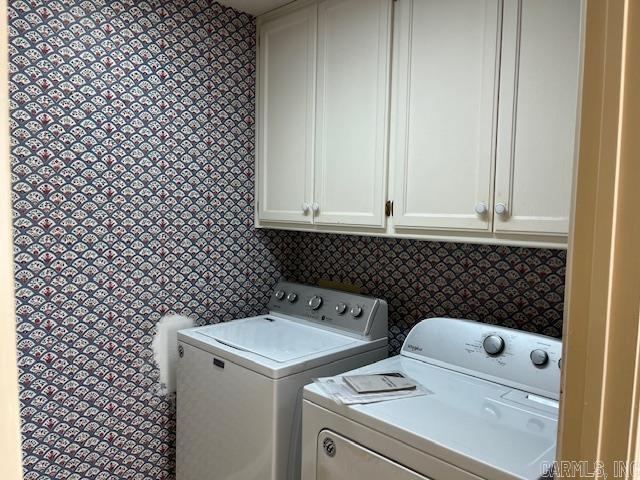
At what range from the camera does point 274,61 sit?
84.1 inches

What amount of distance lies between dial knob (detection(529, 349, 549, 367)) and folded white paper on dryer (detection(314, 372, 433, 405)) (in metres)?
0.34

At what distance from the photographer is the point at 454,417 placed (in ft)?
4.17

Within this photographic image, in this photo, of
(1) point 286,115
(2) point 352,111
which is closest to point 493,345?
(2) point 352,111

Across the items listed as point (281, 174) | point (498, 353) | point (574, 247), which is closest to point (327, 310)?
point (281, 174)

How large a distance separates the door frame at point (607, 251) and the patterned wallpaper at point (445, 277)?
1088mm

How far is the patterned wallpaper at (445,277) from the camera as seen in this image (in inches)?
65.0

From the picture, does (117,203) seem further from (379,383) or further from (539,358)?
(539,358)

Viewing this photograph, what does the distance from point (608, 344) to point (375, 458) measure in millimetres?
828

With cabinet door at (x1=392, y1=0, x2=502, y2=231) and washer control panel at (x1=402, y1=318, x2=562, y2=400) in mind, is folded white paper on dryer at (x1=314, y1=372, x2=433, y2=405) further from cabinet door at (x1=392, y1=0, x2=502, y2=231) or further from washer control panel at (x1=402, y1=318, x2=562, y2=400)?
cabinet door at (x1=392, y1=0, x2=502, y2=231)

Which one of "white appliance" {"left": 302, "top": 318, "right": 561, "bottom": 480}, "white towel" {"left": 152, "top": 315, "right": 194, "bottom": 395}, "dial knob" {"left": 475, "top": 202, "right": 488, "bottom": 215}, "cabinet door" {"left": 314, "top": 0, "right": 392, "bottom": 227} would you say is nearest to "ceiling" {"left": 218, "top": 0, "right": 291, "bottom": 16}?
"cabinet door" {"left": 314, "top": 0, "right": 392, "bottom": 227}

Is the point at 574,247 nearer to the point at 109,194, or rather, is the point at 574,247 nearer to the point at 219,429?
the point at 219,429

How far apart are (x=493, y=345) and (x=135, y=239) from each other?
142 centimetres

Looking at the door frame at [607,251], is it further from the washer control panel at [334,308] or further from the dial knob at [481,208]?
the washer control panel at [334,308]

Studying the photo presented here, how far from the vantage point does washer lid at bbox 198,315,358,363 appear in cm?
174
